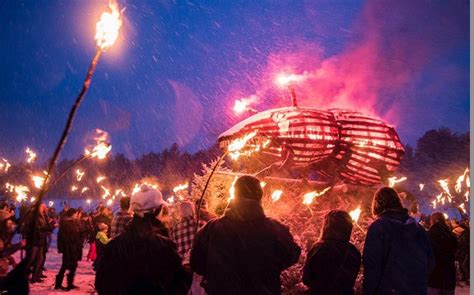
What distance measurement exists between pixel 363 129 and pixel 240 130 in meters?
2.56

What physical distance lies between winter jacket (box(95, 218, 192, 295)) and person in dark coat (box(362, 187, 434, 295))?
5.10 feet

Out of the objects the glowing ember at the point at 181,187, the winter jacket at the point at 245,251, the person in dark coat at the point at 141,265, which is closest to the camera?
the person in dark coat at the point at 141,265

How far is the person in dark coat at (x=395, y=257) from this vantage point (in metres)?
3.44

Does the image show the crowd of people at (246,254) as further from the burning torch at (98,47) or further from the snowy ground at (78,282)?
the snowy ground at (78,282)

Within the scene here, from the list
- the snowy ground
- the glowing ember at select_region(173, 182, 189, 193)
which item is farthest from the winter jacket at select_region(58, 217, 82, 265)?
the glowing ember at select_region(173, 182, 189, 193)

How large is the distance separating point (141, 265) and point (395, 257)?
1.94m

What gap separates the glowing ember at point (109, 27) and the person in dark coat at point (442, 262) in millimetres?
4920

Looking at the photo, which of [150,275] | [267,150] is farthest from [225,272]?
[267,150]

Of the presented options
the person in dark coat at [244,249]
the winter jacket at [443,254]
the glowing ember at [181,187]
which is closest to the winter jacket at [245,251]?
the person in dark coat at [244,249]

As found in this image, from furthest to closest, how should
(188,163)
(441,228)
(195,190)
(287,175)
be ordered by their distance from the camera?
1. (188,163)
2. (195,190)
3. (287,175)
4. (441,228)

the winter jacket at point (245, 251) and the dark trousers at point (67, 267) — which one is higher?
the winter jacket at point (245, 251)

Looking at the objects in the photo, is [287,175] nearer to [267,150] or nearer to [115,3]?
[267,150]

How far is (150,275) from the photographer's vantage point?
2.93 metres

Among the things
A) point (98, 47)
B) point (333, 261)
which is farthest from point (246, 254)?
point (98, 47)
